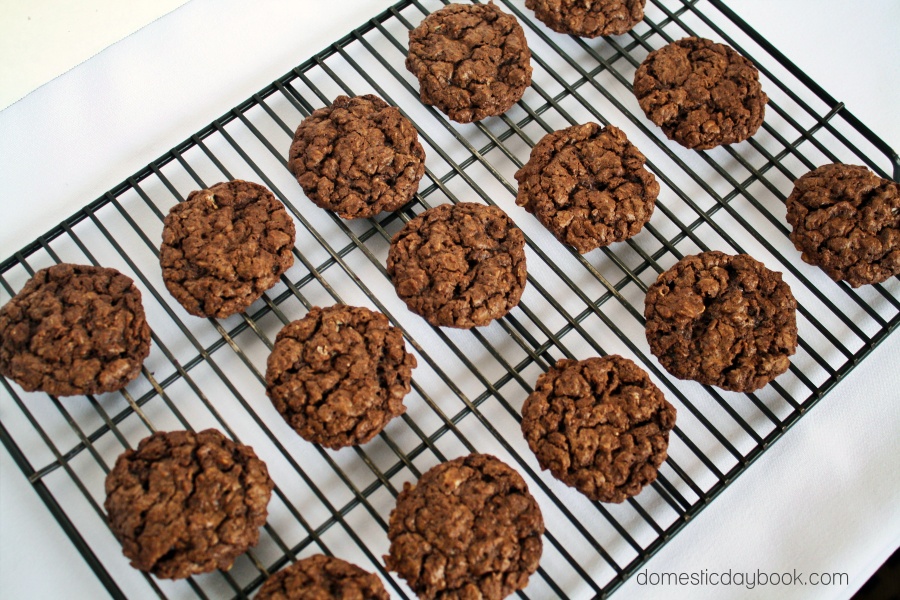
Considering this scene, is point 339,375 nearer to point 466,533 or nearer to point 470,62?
point 466,533

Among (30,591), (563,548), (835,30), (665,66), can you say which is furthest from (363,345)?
(835,30)

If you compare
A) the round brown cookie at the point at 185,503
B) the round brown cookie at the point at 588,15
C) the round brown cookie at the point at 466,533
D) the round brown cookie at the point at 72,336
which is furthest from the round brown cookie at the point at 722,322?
the round brown cookie at the point at 72,336

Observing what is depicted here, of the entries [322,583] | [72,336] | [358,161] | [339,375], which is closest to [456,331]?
[339,375]

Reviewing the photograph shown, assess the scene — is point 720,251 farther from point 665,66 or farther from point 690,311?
point 665,66

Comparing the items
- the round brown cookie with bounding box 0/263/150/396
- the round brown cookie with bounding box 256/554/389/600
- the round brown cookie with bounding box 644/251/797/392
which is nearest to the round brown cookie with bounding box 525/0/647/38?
the round brown cookie with bounding box 644/251/797/392

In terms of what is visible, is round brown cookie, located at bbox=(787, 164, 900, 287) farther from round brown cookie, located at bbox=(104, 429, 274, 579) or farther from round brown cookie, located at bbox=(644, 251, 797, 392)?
round brown cookie, located at bbox=(104, 429, 274, 579)

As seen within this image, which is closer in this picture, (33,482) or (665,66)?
(33,482)
